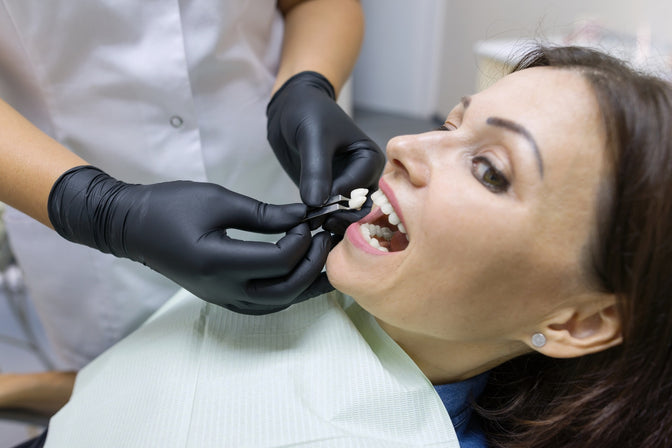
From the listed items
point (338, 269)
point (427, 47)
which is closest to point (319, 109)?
point (338, 269)

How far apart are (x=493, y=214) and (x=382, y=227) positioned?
290 millimetres

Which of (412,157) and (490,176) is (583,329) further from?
(412,157)

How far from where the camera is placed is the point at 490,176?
0.85 meters

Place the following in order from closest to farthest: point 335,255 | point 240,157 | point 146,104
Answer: point 335,255 → point 146,104 → point 240,157

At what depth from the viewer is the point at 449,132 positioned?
89cm

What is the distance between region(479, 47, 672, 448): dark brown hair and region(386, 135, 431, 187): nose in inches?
10.7

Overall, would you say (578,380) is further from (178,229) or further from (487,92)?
(178,229)

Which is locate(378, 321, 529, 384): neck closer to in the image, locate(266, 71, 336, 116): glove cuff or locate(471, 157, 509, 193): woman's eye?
locate(471, 157, 509, 193): woman's eye

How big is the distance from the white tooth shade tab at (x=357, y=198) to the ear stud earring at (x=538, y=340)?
1.26 ft

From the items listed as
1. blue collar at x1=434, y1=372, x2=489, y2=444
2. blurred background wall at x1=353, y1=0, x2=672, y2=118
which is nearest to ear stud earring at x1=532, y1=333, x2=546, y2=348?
blue collar at x1=434, y1=372, x2=489, y2=444

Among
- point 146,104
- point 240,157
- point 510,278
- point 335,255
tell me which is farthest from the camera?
point 240,157

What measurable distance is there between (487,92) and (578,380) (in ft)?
1.74

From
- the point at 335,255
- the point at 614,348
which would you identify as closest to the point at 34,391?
the point at 335,255

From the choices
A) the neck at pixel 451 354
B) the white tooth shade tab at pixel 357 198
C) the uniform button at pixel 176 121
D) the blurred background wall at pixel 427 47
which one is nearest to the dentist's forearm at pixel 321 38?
the uniform button at pixel 176 121
